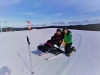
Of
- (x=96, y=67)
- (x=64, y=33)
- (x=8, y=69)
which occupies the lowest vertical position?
(x=8, y=69)

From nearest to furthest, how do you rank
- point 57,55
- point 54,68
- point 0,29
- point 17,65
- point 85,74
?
point 85,74 < point 54,68 < point 17,65 < point 57,55 < point 0,29

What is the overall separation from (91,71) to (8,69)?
2.83 meters

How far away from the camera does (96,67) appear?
3.72 m

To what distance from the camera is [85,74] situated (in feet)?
10.9

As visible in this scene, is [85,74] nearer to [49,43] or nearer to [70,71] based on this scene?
[70,71]

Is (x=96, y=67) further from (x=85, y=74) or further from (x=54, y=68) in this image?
(x=54, y=68)

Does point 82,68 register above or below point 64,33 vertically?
below

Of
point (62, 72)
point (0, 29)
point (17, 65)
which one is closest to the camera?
point (62, 72)

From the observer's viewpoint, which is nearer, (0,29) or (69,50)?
(69,50)

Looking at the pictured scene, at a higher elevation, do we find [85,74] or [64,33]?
[64,33]

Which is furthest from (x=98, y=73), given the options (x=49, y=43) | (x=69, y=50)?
(x=49, y=43)

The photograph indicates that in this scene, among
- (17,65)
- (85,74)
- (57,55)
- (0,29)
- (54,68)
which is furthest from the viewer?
(0,29)

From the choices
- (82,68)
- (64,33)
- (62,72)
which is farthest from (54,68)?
(64,33)

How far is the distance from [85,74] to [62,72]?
685 millimetres
